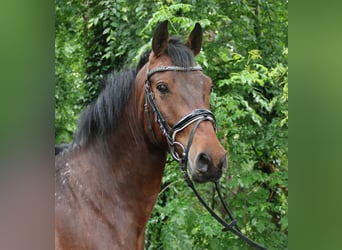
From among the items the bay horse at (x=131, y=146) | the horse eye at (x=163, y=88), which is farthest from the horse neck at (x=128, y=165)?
the horse eye at (x=163, y=88)

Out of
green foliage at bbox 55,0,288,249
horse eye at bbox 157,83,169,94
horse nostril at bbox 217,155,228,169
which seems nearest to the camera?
horse nostril at bbox 217,155,228,169

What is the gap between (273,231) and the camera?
3.67 metres

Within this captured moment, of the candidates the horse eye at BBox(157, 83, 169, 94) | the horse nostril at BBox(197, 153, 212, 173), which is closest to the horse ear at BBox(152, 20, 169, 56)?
the horse eye at BBox(157, 83, 169, 94)

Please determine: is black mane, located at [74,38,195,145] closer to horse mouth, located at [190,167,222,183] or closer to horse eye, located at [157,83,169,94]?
horse eye, located at [157,83,169,94]

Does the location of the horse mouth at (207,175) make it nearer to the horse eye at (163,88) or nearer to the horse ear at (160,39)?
the horse eye at (163,88)

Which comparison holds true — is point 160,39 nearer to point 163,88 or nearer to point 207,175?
point 163,88

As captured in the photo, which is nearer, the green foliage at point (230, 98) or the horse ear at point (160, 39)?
the horse ear at point (160, 39)

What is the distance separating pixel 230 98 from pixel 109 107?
163cm

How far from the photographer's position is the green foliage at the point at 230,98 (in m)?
3.42

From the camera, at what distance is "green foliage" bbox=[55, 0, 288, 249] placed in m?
3.42

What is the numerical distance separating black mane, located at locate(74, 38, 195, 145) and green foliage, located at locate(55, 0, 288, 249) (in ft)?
4.36

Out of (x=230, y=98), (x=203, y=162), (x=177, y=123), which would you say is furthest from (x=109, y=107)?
(x=230, y=98)
